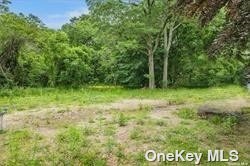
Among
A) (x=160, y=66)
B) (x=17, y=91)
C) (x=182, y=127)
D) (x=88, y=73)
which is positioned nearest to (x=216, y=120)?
(x=182, y=127)

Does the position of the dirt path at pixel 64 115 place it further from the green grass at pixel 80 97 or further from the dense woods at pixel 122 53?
the dense woods at pixel 122 53

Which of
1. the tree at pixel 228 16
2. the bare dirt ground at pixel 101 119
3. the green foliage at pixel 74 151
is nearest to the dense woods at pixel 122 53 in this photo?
the bare dirt ground at pixel 101 119

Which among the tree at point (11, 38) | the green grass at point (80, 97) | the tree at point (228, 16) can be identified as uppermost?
the tree at point (11, 38)

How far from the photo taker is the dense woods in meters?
25.0

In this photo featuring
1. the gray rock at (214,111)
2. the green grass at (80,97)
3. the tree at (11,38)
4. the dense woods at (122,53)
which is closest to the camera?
the gray rock at (214,111)

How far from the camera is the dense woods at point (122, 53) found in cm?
2497

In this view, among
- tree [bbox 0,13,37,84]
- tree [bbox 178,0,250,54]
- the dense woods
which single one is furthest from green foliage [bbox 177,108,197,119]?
tree [bbox 0,13,37,84]

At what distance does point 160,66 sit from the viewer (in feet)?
100

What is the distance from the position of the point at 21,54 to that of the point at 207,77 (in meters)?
12.3

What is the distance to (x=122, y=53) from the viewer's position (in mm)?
31297

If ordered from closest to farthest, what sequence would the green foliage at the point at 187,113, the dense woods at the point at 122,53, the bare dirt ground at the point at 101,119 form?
1. the bare dirt ground at the point at 101,119
2. the green foliage at the point at 187,113
3. the dense woods at the point at 122,53

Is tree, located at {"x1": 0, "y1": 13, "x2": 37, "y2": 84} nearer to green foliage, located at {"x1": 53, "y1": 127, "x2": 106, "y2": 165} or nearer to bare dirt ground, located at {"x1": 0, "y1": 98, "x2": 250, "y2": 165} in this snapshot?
bare dirt ground, located at {"x1": 0, "y1": 98, "x2": 250, "y2": 165}

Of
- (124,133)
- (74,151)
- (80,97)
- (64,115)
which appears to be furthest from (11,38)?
(74,151)

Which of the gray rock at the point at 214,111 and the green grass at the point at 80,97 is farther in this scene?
the green grass at the point at 80,97
